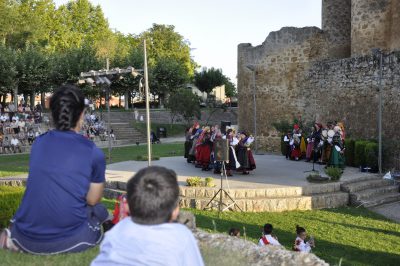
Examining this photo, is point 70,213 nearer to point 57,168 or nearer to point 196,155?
point 57,168

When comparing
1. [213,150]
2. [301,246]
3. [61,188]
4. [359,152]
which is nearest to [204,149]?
[213,150]

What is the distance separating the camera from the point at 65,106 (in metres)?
3.78

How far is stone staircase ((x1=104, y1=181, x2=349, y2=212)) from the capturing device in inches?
471

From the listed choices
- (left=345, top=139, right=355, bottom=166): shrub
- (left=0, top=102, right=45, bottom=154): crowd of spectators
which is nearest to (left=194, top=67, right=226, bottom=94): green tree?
(left=0, top=102, right=45, bottom=154): crowd of spectators

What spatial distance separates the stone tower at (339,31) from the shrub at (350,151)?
7653 mm

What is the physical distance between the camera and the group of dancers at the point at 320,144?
50.8ft

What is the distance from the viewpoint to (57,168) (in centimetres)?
359

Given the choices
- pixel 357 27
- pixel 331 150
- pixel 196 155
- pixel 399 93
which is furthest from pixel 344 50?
pixel 196 155

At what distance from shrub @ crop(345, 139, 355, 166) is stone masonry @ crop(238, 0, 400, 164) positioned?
1.11 metres

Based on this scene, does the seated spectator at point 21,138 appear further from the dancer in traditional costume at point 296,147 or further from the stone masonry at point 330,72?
the dancer in traditional costume at point 296,147

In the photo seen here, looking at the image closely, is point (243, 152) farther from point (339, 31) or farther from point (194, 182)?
point (339, 31)

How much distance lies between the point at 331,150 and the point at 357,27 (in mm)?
7628

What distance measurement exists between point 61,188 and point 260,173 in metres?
12.0

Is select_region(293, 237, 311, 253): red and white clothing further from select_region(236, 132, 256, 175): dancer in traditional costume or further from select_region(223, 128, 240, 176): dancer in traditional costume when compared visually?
select_region(236, 132, 256, 175): dancer in traditional costume
